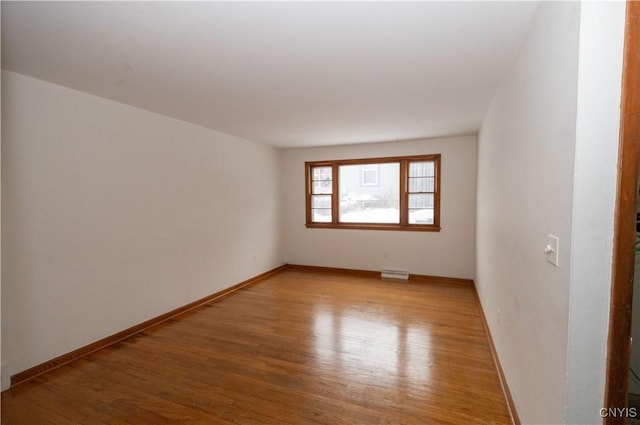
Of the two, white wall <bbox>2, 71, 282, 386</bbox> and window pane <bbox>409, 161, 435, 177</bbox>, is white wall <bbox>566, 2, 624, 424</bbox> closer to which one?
white wall <bbox>2, 71, 282, 386</bbox>

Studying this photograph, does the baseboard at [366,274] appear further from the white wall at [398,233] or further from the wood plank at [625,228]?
the wood plank at [625,228]

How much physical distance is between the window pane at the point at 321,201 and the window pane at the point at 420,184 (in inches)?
65.4

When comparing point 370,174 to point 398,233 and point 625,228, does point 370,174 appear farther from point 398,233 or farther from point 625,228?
point 625,228

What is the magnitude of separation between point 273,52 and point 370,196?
3.98 metres

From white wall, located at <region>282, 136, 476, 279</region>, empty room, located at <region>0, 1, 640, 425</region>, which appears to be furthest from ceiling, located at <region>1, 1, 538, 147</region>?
white wall, located at <region>282, 136, 476, 279</region>

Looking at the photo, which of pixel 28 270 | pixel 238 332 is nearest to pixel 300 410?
pixel 238 332

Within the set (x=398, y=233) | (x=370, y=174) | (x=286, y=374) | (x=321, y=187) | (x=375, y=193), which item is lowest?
(x=286, y=374)

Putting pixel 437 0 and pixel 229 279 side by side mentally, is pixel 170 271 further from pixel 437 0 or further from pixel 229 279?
pixel 437 0

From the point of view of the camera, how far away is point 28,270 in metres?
2.43

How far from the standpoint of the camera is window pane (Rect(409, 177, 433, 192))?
522 centimetres

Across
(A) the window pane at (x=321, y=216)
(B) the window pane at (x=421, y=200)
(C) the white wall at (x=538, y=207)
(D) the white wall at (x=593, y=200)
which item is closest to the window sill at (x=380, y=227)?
(A) the window pane at (x=321, y=216)

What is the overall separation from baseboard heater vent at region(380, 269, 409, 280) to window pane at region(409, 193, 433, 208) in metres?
1.23

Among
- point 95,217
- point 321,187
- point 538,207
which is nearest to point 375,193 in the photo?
point 321,187

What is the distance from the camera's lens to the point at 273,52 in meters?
2.04
